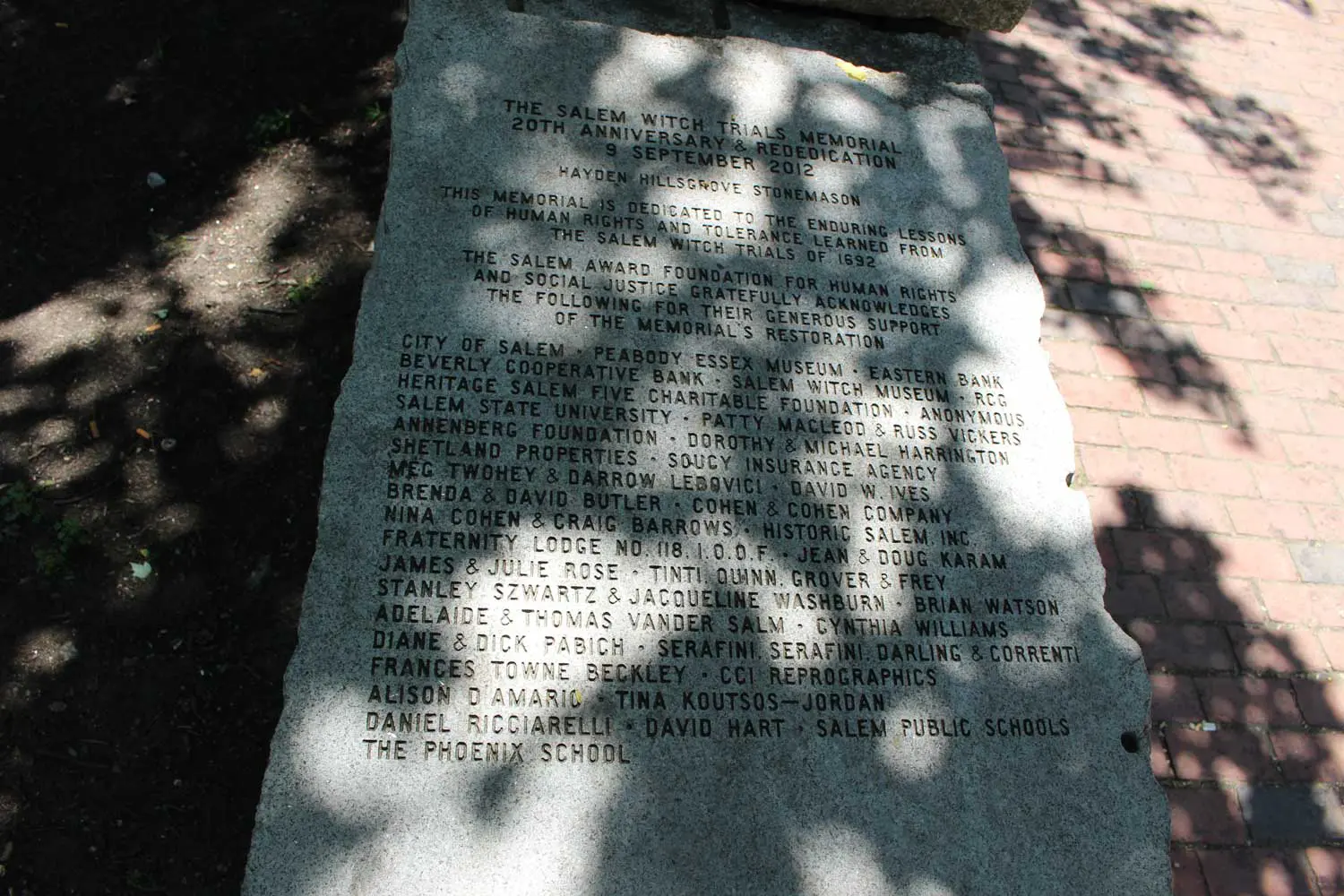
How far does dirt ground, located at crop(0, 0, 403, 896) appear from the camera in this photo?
2.99m

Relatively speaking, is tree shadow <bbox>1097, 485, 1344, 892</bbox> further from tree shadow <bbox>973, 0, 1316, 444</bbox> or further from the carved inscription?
the carved inscription

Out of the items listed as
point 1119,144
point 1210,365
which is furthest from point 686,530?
point 1119,144

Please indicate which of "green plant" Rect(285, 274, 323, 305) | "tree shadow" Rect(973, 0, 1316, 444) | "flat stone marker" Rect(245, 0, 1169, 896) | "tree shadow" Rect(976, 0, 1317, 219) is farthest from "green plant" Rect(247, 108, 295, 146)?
"tree shadow" Rect(976, 0, 1317, 219)

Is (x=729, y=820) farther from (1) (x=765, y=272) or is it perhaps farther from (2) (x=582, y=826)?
(1) (x=765, y=272)

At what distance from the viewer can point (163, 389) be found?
12.3ft

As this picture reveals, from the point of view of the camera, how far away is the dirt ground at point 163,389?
118 inches

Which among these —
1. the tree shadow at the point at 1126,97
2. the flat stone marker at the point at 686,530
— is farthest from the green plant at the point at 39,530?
the tree shadow at the point at 1126,97

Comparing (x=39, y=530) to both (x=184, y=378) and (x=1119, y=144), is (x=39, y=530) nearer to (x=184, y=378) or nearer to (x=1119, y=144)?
(x=184, y=378)

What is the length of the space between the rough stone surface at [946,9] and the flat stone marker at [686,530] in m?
0.63

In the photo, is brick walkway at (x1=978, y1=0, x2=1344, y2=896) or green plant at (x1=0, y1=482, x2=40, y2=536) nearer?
green plant at (x1=0, y1=482, x2=40, y2=536)

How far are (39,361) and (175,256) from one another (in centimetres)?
71

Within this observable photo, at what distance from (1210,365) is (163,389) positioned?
4.73 meters

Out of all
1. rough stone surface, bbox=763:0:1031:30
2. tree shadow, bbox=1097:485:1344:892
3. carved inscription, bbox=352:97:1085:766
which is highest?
rough stone surface, bbox=763:0:1031:30

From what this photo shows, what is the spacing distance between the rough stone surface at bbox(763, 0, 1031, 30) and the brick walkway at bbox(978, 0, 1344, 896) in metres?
1.40
